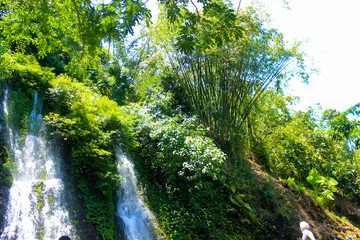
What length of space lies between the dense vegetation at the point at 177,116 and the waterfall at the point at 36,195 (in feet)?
0.94

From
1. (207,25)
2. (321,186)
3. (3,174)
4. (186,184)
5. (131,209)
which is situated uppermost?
(207,25)

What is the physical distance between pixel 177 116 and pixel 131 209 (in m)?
3.11

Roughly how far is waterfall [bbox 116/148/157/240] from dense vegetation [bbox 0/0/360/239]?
10.7 inches

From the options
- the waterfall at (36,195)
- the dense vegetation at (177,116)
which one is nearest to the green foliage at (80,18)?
the dense vegetation at (177,116)

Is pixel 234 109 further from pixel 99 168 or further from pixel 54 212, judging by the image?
pixel 54 212

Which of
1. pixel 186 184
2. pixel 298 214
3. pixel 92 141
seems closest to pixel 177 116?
pixel 186 184

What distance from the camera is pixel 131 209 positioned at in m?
5.60

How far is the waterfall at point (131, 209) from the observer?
513cm

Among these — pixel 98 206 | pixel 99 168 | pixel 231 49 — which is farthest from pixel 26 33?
pixel 231 49

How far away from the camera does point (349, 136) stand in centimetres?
1150

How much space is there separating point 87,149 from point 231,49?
5174 mm

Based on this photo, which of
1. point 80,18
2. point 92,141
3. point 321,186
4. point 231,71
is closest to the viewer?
point 80,18

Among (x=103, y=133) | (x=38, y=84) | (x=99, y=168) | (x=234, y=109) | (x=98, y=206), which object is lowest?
(x=98, y=206)

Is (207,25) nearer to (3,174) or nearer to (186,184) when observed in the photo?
(186,184)
